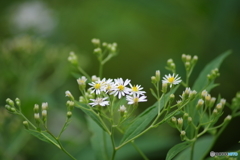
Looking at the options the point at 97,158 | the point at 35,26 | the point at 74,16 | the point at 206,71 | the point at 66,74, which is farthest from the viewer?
the point at 74,16

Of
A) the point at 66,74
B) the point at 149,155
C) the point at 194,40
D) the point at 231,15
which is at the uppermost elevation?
the point at 231,15

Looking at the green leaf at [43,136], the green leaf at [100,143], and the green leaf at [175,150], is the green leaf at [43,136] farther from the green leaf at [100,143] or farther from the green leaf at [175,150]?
the green leaf at [175,150]

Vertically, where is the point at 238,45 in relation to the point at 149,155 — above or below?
above

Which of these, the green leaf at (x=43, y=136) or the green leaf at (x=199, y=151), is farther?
the green leaf at (x=199, y=151)

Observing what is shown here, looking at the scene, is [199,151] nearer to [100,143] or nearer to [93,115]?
[100,143]

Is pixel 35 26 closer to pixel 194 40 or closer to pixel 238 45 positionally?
pixel 194 40

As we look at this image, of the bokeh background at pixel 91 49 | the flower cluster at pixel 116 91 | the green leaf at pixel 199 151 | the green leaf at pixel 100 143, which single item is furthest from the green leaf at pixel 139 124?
the bokeh background at pixel 91 49

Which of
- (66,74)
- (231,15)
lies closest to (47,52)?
(66,74)
